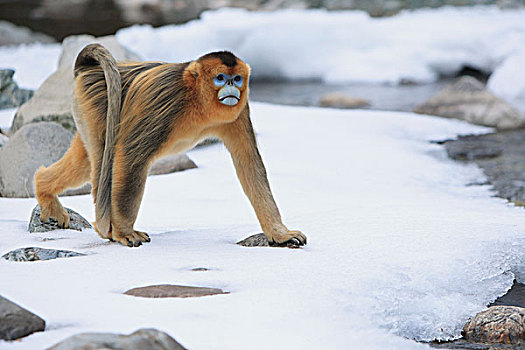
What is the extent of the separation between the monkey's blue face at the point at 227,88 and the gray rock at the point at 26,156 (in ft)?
7.46

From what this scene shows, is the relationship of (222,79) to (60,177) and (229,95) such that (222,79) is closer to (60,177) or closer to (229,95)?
(229,95)

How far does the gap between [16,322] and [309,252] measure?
1340 mm

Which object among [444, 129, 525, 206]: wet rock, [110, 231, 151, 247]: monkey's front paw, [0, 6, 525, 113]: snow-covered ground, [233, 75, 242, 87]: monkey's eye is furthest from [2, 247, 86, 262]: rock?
[0, 6, 525, 113]: snow-covered ground

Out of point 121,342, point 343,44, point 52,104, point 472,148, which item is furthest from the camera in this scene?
point 343,44

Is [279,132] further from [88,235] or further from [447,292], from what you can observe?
[447,292]

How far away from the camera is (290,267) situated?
9.29ft

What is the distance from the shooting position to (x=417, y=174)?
228 inches

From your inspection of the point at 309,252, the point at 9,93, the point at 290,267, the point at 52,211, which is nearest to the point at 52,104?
the point at 9,93

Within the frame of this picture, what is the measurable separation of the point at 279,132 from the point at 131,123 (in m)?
3.83

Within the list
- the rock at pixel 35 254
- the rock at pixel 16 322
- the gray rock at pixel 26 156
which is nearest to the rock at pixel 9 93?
the gray rock at pixel 26 156

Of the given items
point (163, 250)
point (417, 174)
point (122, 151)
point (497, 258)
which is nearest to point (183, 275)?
point (163, 250)

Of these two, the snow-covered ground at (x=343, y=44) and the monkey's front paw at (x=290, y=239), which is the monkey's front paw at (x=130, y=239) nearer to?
the monkey's front paw at (x=290, y=239)

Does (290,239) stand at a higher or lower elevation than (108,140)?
lower

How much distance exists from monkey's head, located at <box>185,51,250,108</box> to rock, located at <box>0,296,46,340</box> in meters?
1.15
